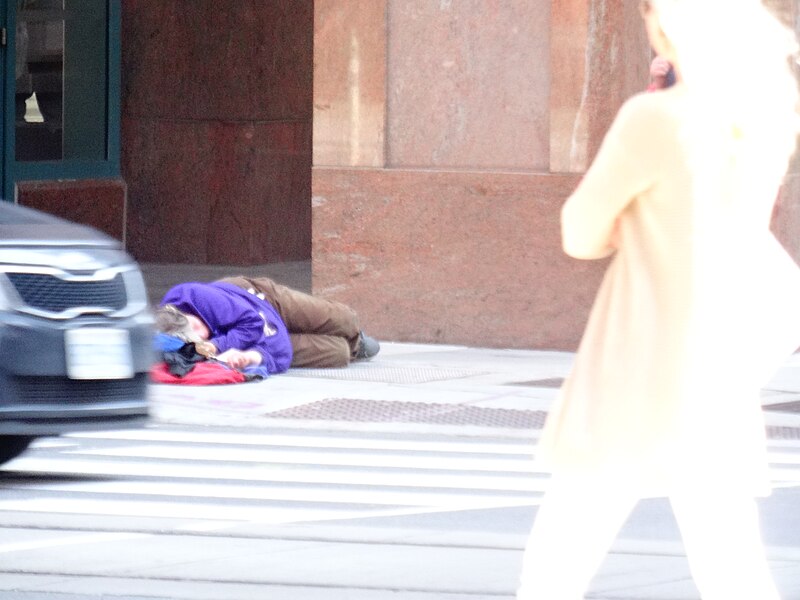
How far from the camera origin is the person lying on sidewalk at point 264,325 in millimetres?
10578

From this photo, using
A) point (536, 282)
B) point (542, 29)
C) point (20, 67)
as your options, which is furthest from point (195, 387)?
point (20, 67)

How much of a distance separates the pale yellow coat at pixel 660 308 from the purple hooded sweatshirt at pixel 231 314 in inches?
257

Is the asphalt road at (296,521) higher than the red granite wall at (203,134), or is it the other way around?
the red granite wall at (203,134)

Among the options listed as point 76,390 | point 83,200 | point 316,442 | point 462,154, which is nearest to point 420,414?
point 316,442

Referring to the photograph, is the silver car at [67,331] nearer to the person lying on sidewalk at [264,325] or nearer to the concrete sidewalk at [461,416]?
the concrete sidewalk at [461,416]

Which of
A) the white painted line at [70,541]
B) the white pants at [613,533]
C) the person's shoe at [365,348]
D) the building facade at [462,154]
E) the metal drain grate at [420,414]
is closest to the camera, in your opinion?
the white pants at [613,533]

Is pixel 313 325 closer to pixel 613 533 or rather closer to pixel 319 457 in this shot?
pixel 319 457

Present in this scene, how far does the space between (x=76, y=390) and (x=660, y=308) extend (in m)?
2.98

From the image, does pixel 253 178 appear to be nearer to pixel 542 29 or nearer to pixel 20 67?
pixel 20 67

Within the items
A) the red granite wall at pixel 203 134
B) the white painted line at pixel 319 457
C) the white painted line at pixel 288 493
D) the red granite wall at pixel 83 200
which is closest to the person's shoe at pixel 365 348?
the white painted line at pixel 319 457

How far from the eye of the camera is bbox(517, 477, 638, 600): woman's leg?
4.11 meters

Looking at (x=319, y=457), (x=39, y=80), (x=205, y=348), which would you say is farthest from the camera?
(x=39, y=80)

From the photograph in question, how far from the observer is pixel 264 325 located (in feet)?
35.6

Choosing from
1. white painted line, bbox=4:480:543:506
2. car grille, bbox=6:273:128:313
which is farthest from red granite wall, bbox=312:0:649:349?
car grille, bbox=6:273:128:313
